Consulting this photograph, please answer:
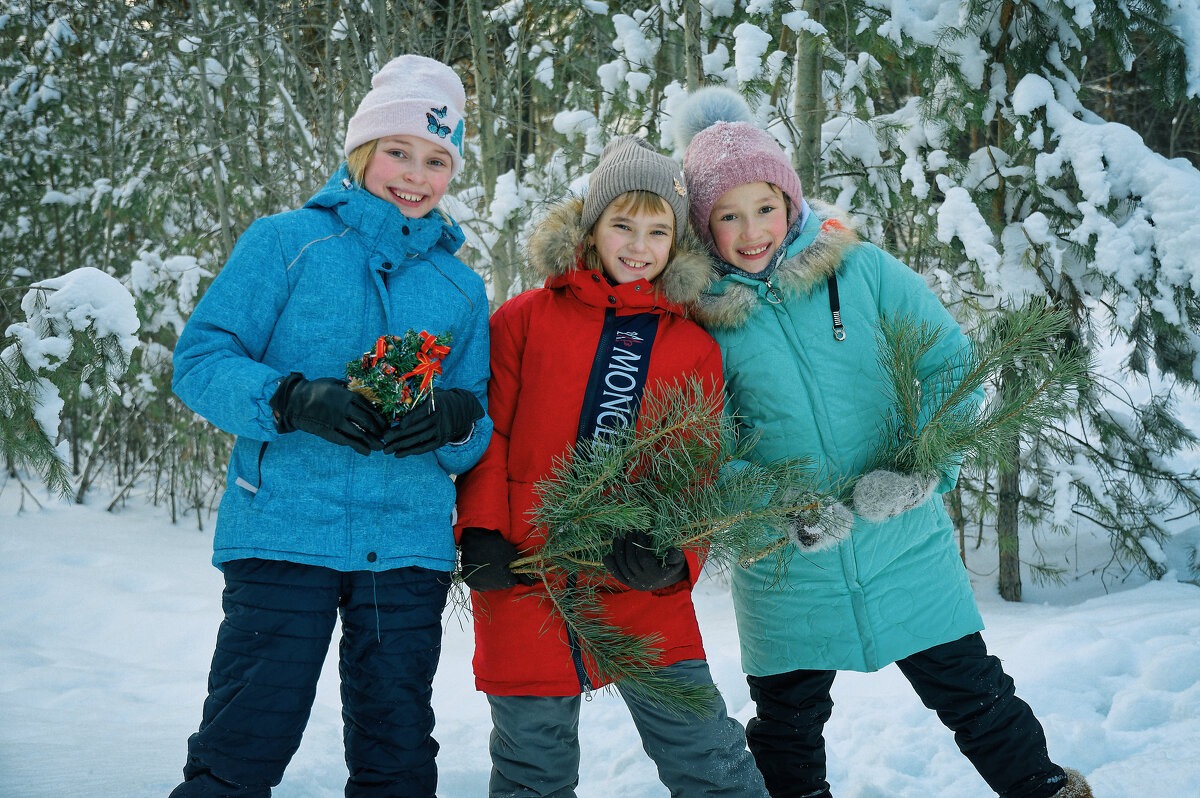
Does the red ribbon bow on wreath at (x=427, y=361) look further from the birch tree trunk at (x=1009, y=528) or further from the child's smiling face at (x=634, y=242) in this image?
the birch tree trunk at (x=1009, y=528)

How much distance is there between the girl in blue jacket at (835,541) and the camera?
84.0 inches

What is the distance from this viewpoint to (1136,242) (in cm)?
383

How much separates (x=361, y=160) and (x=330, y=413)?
2.61ft

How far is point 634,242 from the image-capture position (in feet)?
7.07

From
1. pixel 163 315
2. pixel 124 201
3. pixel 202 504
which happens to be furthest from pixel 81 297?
pixel 202 504

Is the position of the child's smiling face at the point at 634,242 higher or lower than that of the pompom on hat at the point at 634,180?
lower

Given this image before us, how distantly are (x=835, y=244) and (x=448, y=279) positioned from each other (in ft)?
3.44


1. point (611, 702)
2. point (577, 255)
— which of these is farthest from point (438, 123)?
point (611, 702)

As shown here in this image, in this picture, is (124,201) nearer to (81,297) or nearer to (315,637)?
(81,297)

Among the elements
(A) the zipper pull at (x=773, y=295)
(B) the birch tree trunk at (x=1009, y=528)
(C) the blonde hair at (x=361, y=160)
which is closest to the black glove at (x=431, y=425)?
(C) the blonde hair at (x=361, y=160)

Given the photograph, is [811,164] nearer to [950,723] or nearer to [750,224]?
[750,224]

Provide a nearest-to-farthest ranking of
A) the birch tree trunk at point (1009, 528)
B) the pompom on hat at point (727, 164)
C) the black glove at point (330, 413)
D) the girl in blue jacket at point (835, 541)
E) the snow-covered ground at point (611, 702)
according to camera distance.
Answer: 1. the black glove at point (330, 413)
2. the girl in blue jacket at point (835, 541)
3. the pompom on hat at point (727, 164)
4. the snow-covered ground at point (611, 702)
5. the birch tree trunk at point (1009, 528)

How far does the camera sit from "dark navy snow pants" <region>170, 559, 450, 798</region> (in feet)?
5.71

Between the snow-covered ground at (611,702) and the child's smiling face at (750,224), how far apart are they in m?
1.23
